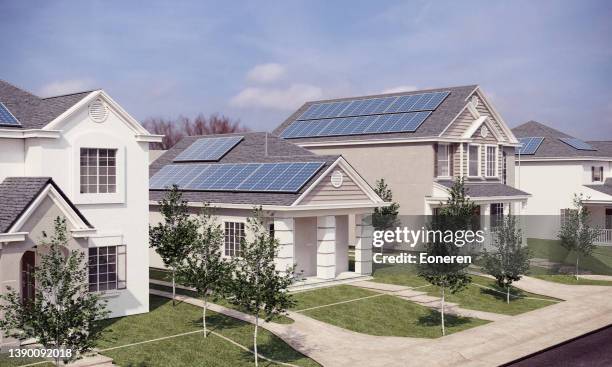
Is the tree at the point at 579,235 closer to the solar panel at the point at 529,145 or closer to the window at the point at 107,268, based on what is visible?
the solar panel at the point at 529,145

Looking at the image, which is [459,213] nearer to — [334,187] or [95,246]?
[334,187]

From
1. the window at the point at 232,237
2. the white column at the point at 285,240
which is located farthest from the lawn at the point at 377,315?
the window at the point at 232,237

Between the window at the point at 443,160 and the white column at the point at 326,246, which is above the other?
the window at the point at 443,160

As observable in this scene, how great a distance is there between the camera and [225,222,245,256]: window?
97.0 ft

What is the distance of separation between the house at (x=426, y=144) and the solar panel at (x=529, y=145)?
28.9 ft

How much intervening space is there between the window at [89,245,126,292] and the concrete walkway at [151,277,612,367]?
3561mm

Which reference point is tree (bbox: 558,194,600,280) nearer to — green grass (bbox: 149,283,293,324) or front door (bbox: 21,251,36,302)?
green grass (bbox: 149,283,293,324)

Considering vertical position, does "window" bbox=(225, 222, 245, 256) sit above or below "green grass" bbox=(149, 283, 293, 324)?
above

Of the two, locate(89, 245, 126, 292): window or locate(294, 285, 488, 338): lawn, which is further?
locate(294, 285, 488, 338): lawn

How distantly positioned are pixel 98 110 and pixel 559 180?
140ft

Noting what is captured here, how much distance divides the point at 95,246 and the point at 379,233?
19.6 metres

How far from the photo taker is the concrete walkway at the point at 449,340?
20.4 m

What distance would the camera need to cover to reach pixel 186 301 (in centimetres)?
2627

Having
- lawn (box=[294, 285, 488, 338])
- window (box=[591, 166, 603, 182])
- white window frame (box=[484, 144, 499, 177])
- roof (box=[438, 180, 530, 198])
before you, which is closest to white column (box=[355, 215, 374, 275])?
lawn (box=[294, 285, 488, 338])
